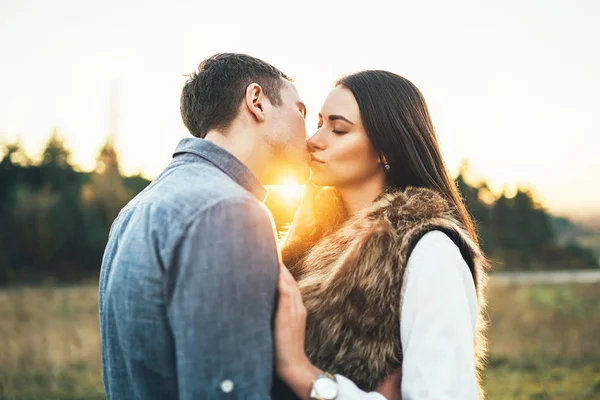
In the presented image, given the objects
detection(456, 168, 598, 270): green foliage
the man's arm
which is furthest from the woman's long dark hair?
detection(456, 168, 598, 270): green foliage

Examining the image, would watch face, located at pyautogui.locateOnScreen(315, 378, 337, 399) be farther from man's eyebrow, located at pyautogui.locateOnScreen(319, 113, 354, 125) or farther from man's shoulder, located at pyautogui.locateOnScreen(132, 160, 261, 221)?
man's eyebrow, located at pyautogui.locateOnScreen(319, 113, 354, 125)

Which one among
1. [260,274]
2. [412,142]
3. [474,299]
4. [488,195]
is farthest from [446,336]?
[488,195]

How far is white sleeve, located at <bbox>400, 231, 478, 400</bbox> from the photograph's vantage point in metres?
1.90

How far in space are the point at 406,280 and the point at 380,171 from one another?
0.78m

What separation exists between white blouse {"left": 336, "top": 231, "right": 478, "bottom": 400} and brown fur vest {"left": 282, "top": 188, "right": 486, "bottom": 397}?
0.27 ft

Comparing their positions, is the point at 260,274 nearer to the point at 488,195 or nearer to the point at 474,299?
the point at 474,299

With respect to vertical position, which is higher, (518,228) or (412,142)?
(412,142)

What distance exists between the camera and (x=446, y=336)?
6.31ft

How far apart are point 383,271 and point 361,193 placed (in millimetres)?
742

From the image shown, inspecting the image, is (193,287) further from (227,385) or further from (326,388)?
(326,388)

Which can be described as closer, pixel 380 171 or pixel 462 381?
pixel 462 381

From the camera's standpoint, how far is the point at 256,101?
2.28 metres

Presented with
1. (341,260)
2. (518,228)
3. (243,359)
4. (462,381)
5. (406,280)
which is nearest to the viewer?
(243,359)

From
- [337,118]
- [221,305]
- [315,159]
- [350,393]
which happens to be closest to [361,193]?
[315,159]
